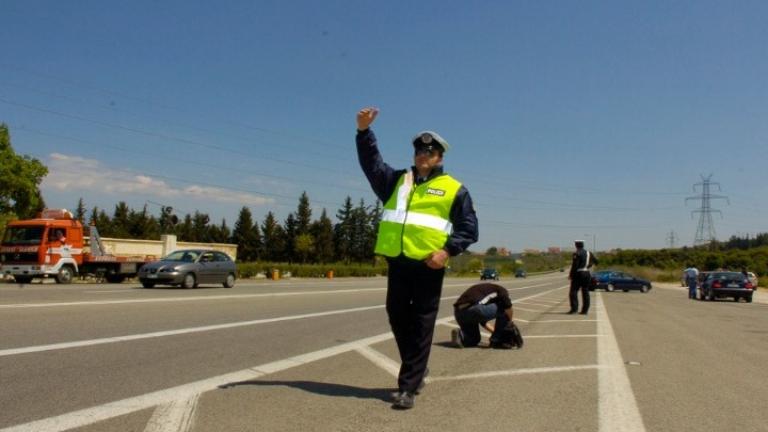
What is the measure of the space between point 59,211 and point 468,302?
21.2m

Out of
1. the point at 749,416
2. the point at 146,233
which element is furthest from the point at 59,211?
the point at 146,233

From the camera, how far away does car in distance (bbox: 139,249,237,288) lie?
20484 mm

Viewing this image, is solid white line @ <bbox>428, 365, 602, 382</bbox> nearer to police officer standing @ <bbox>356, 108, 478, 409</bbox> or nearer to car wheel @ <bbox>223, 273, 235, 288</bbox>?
police officer standing @ <bbox>356, 108, 478, 409</bbox>

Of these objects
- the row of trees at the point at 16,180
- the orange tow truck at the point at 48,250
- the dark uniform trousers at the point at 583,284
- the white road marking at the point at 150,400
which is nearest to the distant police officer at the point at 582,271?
the dark uniform trousers at the point at 583,284

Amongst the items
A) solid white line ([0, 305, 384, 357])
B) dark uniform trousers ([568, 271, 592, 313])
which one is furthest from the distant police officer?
solid white line ([0, 305, 384, 357])

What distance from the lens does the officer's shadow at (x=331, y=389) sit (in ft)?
15.8

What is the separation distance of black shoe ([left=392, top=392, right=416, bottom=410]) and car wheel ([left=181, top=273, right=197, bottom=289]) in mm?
17836

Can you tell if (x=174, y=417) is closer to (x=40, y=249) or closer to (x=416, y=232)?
(x=416, y=232)

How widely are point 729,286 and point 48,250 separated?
27.5 m

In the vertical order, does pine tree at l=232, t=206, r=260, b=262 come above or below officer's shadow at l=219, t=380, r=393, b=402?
above

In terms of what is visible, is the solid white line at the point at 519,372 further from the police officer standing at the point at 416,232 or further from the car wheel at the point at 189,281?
the car wheel at the point at 189,281

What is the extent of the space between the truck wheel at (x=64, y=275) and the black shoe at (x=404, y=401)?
22.5 metres

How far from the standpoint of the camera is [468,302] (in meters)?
8.03

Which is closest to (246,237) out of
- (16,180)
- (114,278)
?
(16,180)
